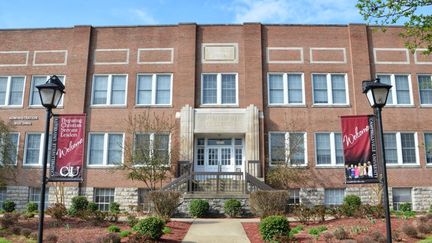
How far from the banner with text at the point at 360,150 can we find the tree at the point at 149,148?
12.0 metres

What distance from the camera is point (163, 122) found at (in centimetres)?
2575

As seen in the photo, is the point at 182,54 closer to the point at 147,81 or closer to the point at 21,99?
the point at 147,81

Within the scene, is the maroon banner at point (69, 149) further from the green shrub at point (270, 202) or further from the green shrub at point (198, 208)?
the green shrub at point (270, 202)

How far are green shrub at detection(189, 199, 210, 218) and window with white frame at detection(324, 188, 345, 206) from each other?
9.30 meters

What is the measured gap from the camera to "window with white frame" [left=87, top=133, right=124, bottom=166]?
26.1m

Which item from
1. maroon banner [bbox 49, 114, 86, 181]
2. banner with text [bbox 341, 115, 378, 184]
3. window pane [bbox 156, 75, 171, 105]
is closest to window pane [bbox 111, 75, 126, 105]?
window pane [bbox 156, 75, 171, 105]

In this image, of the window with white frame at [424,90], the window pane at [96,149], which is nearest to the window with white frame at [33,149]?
the window pane at [96,149]

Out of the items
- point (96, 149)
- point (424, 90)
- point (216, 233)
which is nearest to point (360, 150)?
point (216, 233)

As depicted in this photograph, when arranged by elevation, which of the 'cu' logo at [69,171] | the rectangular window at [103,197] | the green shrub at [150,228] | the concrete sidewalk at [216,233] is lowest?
the concrete sidewalk at [216,233]

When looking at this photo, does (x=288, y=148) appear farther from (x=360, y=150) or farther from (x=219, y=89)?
(x=360, y=150)

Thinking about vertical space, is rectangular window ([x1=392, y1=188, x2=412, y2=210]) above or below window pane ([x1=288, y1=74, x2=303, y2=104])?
below

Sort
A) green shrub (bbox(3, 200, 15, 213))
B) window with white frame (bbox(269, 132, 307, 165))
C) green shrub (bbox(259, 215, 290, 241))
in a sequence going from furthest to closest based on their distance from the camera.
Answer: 1. window with white frame (bbox(269, 132, 307, 165))
2. green shrub (bbox(3, 200, 15, 213))
3. green shrub (bbox(259, 215, 290, 241))

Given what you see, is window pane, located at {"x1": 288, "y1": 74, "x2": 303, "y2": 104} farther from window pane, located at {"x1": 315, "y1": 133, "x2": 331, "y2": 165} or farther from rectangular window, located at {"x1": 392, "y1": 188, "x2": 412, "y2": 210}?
rectangular window, located at {"x1": 392, "y1": 188, "x2": 412, "y2": 210}

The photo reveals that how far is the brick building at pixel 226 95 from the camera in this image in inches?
1011
